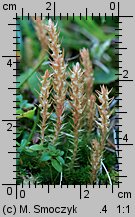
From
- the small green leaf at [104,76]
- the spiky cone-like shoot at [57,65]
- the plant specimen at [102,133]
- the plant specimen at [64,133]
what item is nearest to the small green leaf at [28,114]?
the plant specimen at [64,133]

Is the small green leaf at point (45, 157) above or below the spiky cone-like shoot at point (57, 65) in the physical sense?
below

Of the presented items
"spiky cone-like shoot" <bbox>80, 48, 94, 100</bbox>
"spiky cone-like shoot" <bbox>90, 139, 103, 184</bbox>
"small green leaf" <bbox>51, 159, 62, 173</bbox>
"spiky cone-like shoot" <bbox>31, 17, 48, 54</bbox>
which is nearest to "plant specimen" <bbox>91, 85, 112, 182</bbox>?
"spiky cone-like shoot" <bbox>90, 139, 103, 184</bbox>

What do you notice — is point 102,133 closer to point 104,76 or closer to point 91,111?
point 91,111

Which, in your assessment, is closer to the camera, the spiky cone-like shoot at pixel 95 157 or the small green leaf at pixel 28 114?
the spiky cone-like shoot at pixel 95 157

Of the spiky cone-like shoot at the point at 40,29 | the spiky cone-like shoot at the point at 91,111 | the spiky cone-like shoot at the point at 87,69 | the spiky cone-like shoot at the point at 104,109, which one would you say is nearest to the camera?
the spiky cone-like shoot at the point at 104,109

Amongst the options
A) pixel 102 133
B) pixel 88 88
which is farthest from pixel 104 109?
pixel 88 88

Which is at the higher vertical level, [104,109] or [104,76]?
[104,76]

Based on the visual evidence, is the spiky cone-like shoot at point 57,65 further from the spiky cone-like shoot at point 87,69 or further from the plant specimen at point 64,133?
the spiky cone-like shoot at point 87,69

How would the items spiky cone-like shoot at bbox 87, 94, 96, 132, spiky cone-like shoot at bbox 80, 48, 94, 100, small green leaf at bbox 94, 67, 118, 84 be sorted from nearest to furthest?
spiky cone-like shoot at bbox 87, 94, 96, 132
spiky cone-like shoot at bbox 80, 48, 94, 100
small green leaf at bbox 94, 67, 118, 84

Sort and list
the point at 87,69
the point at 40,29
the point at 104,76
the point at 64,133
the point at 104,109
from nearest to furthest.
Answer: the point at 104,109 → the point at 64,133 → the point at 87,69 → the point at 40,29 → the point at 104,76

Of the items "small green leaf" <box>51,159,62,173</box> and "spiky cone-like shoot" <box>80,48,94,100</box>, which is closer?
"small green leaf" <box>51,159,62,173</box>

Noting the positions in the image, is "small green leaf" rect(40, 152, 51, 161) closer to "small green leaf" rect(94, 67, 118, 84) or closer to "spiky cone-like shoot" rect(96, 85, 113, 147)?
"spiky cone-like shoot" rect(96, 85, 113, 147)

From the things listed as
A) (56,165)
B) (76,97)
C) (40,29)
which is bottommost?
(56,165)
